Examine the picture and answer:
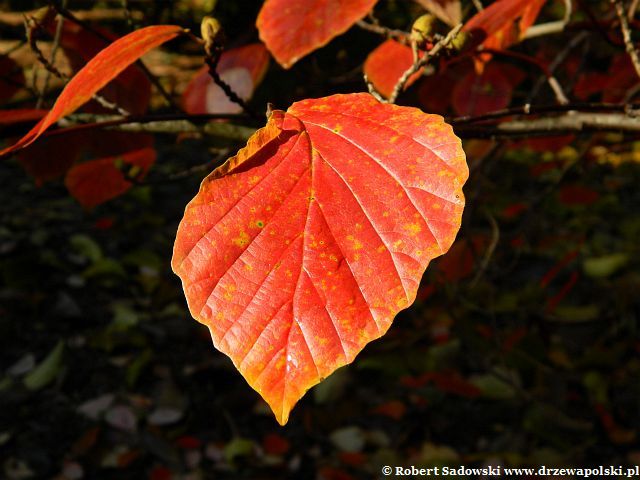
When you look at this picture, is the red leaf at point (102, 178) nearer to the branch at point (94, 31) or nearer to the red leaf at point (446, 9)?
the branch at point (94, 31)

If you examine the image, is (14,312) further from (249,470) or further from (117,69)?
(117,69)

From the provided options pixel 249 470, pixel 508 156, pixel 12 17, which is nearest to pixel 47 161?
pixel 249 470

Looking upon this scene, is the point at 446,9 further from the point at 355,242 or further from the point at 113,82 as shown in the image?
the point at 355,242

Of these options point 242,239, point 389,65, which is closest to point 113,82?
point 389,65

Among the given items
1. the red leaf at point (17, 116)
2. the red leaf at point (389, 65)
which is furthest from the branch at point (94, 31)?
the red leaf at point (389, 65)

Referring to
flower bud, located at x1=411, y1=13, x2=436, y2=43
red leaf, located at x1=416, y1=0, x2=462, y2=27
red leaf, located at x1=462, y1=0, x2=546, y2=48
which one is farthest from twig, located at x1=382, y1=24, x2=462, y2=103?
red leaf, located at x1=416, y1=0, x2=462, y2=27
